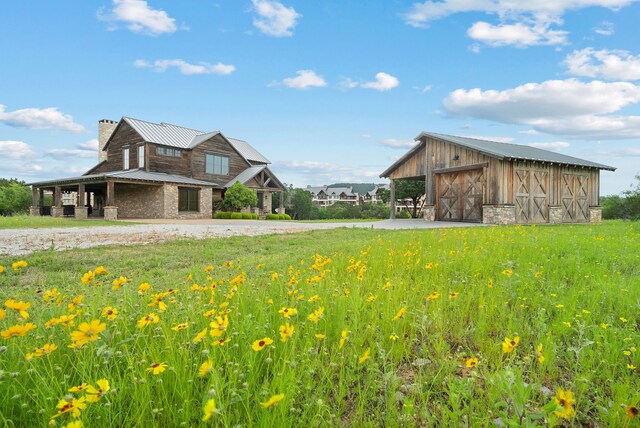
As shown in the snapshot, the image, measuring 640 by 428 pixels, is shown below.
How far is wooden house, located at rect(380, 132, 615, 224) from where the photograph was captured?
19375mm

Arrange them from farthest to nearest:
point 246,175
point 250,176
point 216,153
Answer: point 246,175, point 250,176, point 216,153

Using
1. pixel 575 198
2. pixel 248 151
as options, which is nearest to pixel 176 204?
pixel 248 151

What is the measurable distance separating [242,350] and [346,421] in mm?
689

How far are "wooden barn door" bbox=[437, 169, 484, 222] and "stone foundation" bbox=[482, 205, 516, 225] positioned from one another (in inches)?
33.0

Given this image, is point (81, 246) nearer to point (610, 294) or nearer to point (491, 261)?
point (491, 261)

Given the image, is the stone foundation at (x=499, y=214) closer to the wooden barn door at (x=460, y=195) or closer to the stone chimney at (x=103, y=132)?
the wooden barn door at (x=460, y=195)

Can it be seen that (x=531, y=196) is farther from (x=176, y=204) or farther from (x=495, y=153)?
(x=176, y=204)

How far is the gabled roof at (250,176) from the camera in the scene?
33750mm

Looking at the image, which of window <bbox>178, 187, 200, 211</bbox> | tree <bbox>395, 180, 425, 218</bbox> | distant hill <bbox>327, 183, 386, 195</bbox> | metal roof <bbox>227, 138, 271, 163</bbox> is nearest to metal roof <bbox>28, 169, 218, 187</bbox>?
window <bbox>178, 187, 200, 211</bbox>

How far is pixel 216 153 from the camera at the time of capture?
33812 mm

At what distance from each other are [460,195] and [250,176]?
61.9 feet

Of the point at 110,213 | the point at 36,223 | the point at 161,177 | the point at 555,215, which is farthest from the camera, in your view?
the point at 161,177

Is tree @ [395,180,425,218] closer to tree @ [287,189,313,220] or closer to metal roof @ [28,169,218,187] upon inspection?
tree @ [287,189,313,220]

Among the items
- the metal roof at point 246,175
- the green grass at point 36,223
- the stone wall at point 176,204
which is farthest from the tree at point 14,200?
the green grass at point 36,223
